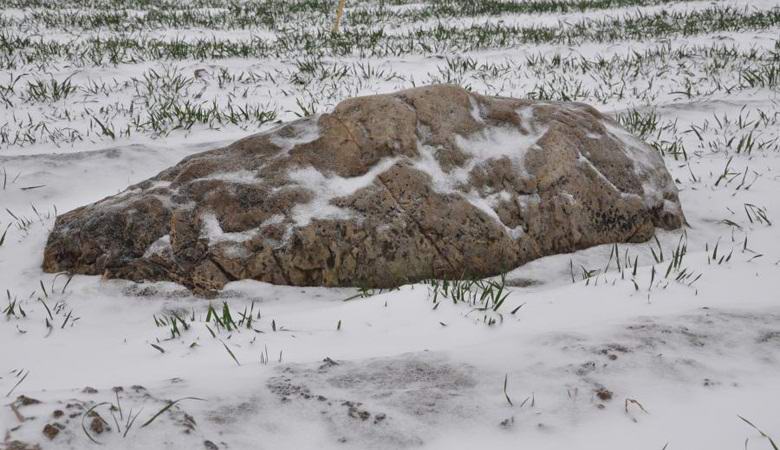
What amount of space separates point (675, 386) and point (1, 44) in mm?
9918

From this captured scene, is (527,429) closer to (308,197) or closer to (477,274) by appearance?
(477,274)

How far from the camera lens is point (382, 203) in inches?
135

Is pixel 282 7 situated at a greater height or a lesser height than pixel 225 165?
greater

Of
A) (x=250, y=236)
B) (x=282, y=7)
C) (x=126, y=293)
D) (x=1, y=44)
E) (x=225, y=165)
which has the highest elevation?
(x=282, y=7)

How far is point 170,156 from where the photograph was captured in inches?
212

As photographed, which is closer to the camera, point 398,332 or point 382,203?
point 398,332

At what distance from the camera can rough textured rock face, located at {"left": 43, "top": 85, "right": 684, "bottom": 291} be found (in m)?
3.30

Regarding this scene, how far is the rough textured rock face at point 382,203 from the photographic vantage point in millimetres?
3305

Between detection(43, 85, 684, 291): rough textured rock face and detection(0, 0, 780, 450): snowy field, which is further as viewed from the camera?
detection(43, 85, 684, 291): rough textured rock face

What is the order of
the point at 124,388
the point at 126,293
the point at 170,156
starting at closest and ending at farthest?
the point at 124,388 < the point at 126,293 < the point at 170,156

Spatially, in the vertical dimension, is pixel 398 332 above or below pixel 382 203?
below

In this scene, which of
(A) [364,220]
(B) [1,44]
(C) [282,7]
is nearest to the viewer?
(A) [364,220]

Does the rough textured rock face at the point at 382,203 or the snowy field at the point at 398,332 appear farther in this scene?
the rough textured rock face at the point at 382,203

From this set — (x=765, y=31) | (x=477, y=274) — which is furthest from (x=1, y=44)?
(x=765, y=31)
